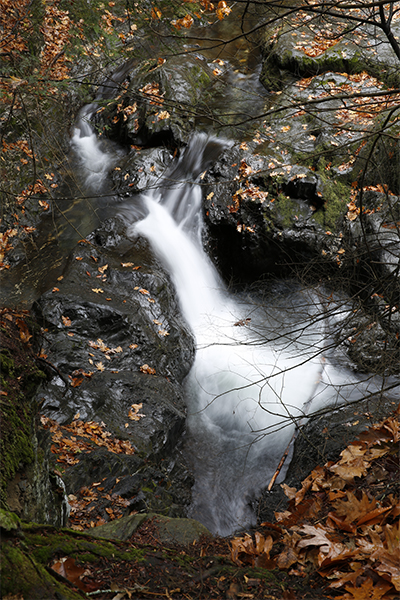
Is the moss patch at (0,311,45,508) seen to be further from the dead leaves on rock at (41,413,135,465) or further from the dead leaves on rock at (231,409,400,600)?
the dead leaves on rock at (231,409,400,600)

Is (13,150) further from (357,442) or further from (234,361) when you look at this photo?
(357,442)

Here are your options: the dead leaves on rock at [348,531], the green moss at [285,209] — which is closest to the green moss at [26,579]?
the dead leaves on rock at [348,531]

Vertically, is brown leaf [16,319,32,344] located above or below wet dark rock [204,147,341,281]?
below

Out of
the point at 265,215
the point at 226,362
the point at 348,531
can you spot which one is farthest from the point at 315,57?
the point at 348,531

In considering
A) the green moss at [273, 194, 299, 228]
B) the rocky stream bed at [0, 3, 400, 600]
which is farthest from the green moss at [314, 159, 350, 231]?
the green moss at [273, 194, 299, 228]

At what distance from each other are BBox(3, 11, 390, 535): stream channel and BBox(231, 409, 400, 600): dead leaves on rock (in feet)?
1.98

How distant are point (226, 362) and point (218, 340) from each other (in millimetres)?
398

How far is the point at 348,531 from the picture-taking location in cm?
248

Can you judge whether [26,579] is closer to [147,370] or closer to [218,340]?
[147,370]

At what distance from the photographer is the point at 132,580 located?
1771 millimetres

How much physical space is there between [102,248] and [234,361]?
301 centimetres

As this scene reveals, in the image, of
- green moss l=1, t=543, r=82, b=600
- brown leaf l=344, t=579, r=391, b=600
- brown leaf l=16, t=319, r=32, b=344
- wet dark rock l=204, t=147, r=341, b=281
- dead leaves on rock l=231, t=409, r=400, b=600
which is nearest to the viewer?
green moss l=1, t=543, r=82, b=600

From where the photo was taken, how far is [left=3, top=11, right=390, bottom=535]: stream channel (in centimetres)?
483

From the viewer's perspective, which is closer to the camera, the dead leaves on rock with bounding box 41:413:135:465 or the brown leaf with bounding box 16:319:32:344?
the brown leaf with bounding box 16:319:32:344
